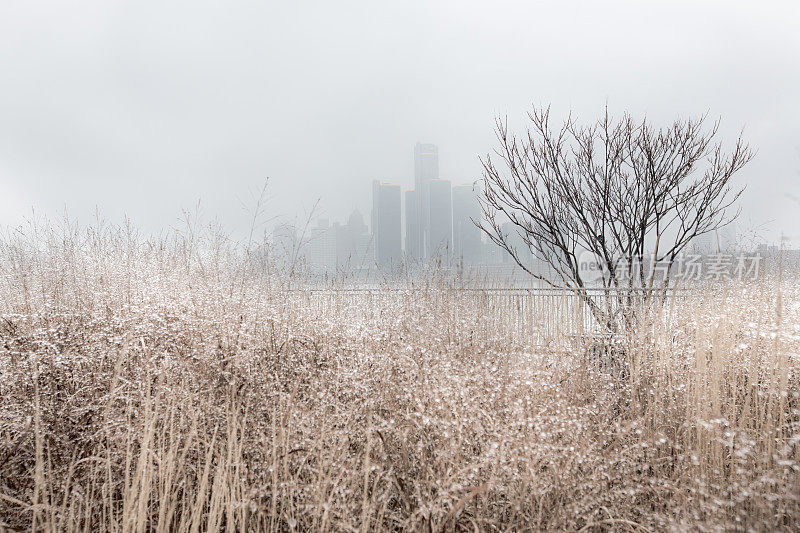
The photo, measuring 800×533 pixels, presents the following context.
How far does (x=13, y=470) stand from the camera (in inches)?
59.5

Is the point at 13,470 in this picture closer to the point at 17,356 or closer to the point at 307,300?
the point at 17,356

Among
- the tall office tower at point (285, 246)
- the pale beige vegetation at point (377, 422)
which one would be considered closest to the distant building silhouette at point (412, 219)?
the tall office tower at point (285, 246)

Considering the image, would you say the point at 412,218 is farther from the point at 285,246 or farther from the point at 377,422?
the point at 377,422

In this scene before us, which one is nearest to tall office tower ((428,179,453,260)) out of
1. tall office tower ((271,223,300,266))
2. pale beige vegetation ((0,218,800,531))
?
tall office tower ((271,223,300,266))

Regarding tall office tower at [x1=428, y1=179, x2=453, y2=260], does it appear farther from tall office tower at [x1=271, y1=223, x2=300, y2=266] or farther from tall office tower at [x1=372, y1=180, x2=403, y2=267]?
tall office tower at [x1=271, y1=223, x2=300, y2=266]

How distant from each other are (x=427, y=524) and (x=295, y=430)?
511 millimetres

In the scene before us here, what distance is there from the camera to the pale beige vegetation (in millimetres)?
1169

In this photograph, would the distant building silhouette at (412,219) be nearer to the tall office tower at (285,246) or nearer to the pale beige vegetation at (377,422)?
the tall office tower at (285,246)

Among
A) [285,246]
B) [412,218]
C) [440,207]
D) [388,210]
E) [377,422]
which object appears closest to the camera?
[377,422]

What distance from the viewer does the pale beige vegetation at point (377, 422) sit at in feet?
3.84

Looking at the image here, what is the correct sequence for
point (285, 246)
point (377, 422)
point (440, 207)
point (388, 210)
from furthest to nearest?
1. point (388, 210)
2. point (440, 207)
3. point (285, 246)
4. point (377, 422)

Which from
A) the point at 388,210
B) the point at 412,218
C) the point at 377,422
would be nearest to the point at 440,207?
the point at 412,218

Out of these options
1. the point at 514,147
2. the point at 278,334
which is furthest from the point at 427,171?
the point at 278,334

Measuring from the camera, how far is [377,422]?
1537 millimetres
